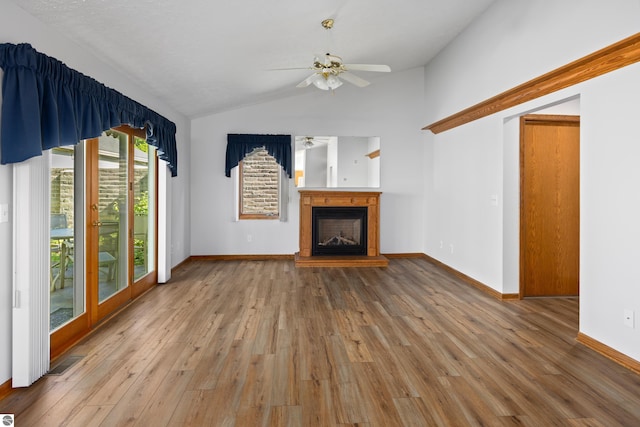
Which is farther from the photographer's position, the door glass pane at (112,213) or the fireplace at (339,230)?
the fireplace at (339,230)

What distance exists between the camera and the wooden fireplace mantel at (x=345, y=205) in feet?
20.9

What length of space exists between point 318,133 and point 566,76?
411cm

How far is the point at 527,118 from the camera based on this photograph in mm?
4414

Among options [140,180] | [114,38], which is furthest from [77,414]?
[140,180]

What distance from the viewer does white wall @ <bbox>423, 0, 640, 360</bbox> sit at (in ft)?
9.18

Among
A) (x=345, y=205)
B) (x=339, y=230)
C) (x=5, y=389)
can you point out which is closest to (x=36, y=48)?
(x=5, y=389)

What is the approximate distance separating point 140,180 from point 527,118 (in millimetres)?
4646

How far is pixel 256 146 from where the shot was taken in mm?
6652

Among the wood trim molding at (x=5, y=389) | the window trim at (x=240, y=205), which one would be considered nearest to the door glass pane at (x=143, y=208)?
the window trim at (x=240, y=205)

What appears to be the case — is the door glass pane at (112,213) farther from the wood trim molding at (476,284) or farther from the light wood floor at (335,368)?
the wood trim molding at (476,284)

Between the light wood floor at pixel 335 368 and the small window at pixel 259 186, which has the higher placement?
the small window at pixel 259 186

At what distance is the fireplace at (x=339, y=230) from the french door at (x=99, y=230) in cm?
281

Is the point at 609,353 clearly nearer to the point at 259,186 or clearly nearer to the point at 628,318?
the point at 628,318

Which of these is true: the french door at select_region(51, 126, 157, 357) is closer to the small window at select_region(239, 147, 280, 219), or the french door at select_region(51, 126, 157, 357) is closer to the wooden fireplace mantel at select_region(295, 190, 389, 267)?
the small window at select_region(239, 147, 280, 219)
